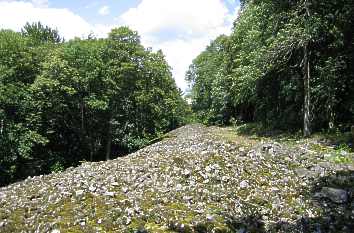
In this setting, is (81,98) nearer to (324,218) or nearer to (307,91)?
(307,91)

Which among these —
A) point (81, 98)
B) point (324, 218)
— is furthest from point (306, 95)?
point (81, 98)

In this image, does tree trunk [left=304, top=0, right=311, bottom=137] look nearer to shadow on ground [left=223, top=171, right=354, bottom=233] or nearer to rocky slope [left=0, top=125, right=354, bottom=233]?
rocky slope [left=0, top=125, right=354, bottom=233]

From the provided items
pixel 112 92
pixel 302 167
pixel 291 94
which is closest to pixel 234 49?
pixel 112 92

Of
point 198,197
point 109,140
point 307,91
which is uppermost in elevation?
point 307,91

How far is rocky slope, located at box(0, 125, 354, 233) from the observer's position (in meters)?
16.3

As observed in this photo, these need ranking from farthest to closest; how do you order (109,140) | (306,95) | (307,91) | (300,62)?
(109,140), (300,62), (306,95), (307,91)

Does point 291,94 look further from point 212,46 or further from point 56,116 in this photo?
point 212,46

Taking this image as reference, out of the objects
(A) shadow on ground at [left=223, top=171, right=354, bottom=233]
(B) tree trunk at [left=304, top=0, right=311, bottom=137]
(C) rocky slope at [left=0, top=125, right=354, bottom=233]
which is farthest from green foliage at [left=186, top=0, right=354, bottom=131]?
(A) shadow on ground at [left=223, top=171, right=354, bottom=233]

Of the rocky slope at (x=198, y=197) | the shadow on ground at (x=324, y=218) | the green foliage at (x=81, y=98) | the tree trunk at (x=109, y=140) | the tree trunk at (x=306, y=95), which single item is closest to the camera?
the shadow on ground at (x=324, y=218)

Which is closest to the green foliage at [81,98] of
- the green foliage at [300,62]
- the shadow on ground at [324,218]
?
the green foliage at [300,62]

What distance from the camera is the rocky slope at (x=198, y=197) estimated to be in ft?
53.6

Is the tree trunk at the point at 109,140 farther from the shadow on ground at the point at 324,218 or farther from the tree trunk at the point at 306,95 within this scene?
the shadow on ground at the point at 324,218

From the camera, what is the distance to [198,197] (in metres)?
18.1

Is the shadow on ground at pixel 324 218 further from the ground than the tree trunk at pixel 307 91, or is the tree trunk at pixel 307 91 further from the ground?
the tree trunk at pixel 307 91
